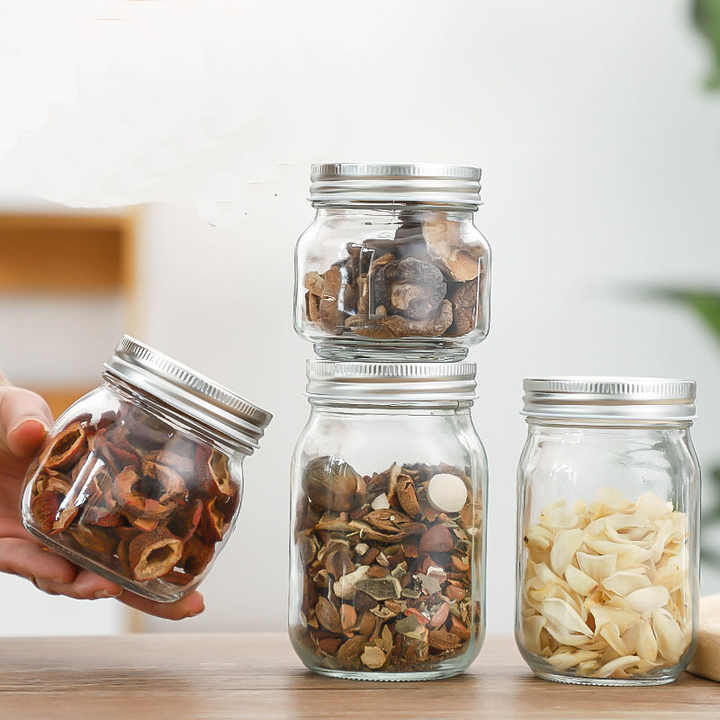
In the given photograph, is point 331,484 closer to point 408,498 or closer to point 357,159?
point 408,498

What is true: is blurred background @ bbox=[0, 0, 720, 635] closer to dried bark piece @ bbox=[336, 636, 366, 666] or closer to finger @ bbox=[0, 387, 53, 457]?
finger @ bbox=[0, 387, 53, 457]

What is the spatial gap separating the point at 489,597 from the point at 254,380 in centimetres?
57

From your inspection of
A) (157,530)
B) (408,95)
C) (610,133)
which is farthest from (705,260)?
(157,530)

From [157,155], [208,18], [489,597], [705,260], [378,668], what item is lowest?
[489,597]

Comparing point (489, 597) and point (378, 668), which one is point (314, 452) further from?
point (489, 597)

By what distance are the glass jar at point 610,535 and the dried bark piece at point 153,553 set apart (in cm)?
25

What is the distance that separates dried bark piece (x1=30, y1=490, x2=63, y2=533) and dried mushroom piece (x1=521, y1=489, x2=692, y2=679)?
34cm

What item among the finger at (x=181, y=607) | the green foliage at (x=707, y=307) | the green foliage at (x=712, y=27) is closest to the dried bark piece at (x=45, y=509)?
the finger at (x=181, y=607)

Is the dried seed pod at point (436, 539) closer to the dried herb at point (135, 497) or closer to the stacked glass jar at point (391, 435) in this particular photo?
the stacked glass jar at point (391, 435)

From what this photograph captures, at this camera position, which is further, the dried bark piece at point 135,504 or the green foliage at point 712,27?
the green foliage at point 712,27

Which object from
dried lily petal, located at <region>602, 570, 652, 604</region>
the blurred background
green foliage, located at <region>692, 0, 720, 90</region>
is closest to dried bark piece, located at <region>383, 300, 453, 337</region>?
dried lily petal, located at <region>602, 570, 652, 604</region>

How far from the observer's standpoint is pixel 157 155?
1979mm

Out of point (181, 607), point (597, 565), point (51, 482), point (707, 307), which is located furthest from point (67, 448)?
point (707, 307)

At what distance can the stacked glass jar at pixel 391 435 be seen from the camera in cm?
75
